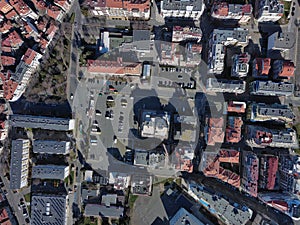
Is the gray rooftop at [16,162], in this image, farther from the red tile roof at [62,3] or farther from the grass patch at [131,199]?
the red tile roof at [62,3]

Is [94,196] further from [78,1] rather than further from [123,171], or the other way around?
[78,1]

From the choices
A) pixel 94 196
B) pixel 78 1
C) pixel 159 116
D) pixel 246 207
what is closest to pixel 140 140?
pixel 159 116

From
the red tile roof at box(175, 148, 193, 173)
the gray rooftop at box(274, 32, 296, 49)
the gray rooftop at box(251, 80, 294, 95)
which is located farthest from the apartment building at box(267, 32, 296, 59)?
the red tile roof at box(175, 148, 193, 173)

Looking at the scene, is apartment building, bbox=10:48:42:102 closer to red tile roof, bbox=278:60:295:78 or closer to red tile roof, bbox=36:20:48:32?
red tile roof, bbox=36:20:48:32

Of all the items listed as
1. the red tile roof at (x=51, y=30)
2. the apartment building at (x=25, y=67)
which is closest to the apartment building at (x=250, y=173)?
the red tile roof at (x=51, y=30)

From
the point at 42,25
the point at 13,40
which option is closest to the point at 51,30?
the point at 42,25

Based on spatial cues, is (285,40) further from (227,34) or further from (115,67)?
(115,67)
